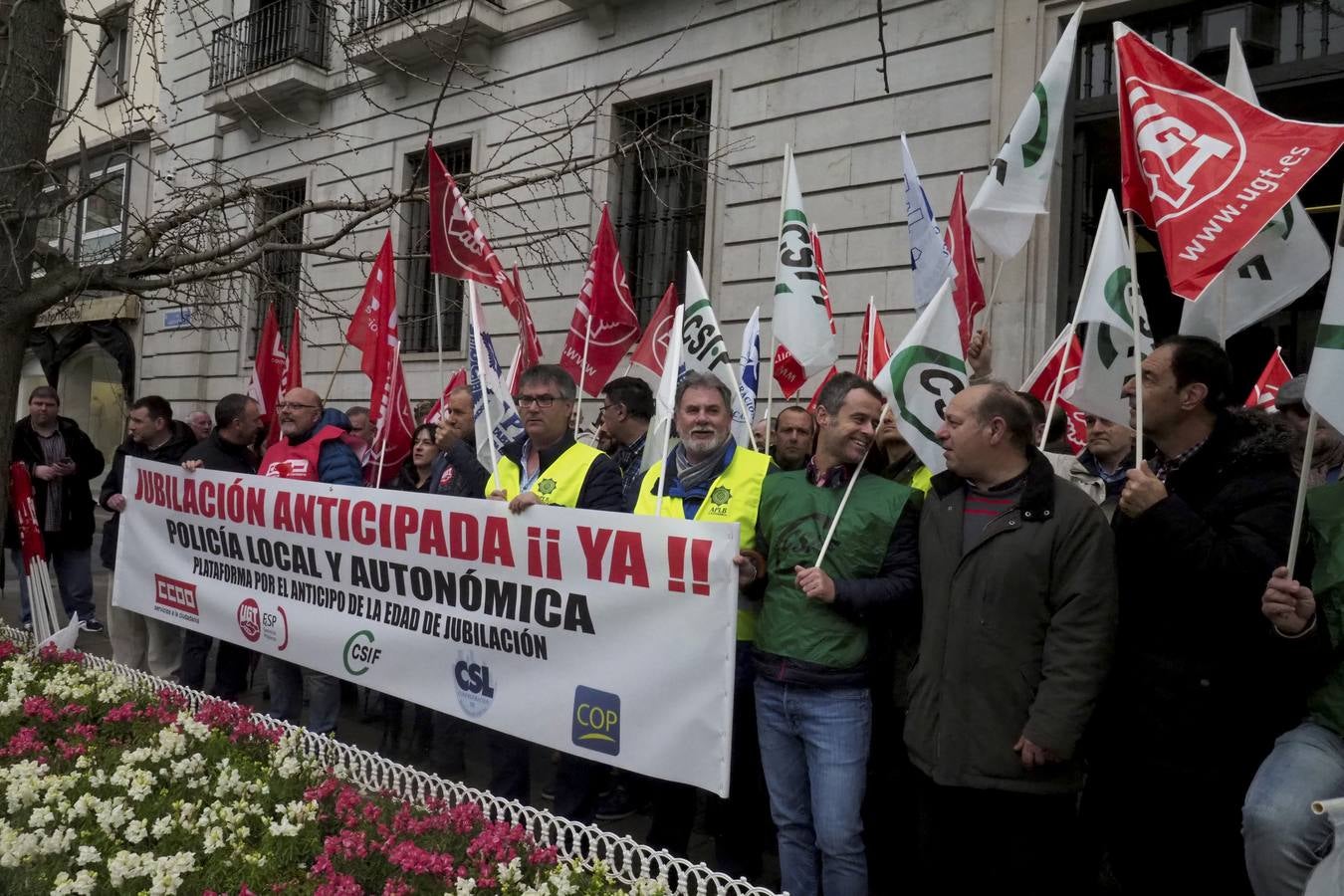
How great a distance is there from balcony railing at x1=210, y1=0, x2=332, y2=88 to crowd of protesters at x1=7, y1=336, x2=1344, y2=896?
13.8 m

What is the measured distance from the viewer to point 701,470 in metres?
3.68

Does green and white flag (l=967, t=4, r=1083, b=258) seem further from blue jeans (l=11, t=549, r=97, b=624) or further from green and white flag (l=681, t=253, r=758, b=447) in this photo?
blue jeans (l=11, t=549, r=97, b=624)

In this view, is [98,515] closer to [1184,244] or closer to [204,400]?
[204,400]

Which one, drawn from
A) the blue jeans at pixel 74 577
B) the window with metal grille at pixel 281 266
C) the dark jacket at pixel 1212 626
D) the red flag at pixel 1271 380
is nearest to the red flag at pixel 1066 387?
the red flag at pixel 1271 380

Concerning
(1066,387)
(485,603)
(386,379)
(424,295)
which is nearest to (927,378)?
(485,603)

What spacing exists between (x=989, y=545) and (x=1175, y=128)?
1.50 meters

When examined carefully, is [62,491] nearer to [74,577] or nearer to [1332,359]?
[74,577]

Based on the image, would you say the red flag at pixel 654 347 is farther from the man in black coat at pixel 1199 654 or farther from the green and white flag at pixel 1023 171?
the man in black coat at pixel 1199 654

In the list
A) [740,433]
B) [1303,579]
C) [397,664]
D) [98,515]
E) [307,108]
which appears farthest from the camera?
[98,515]

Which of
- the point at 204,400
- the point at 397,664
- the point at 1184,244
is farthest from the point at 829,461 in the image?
the point at 204,400

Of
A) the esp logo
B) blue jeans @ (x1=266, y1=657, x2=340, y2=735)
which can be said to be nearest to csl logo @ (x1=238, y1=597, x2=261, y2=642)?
blue jeans @ (x1=266, y1=657, x2=340, y2=735)

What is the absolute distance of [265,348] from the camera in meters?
8.17

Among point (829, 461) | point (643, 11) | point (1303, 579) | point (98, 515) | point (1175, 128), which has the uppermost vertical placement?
point (643, 11)

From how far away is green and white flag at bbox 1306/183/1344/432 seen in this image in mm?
2408
